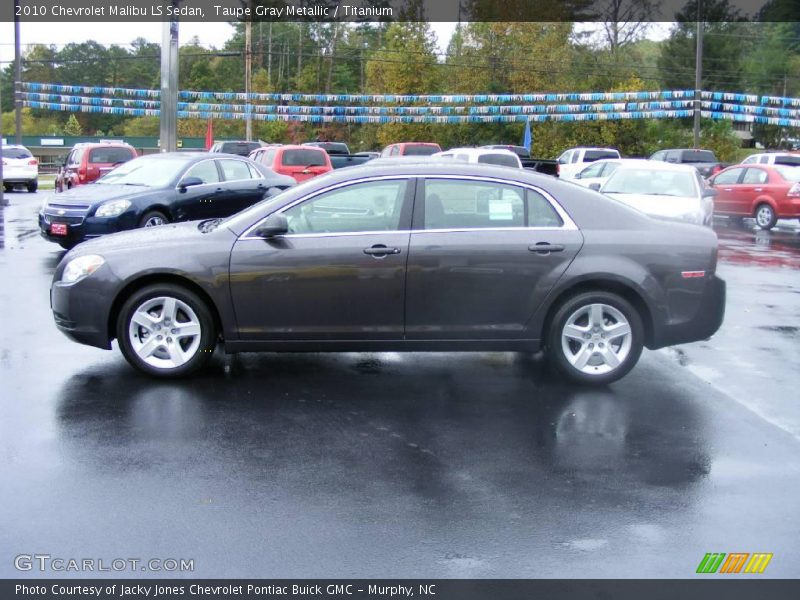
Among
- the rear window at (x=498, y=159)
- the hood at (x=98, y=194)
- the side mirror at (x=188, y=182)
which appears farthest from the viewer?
the rear window at (x=498, y=159)

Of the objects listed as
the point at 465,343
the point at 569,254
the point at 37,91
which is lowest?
the point at 465,343

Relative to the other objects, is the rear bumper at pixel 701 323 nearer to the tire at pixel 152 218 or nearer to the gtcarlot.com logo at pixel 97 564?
the gtcarlot.com logo at pixel 97 564

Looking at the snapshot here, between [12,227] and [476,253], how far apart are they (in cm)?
1566

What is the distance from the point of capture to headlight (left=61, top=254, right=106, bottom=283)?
7.35 meters

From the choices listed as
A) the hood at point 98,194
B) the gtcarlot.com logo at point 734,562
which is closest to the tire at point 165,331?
the gtcarlot.com logo at point 734,562

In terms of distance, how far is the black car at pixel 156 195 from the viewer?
14.3 m

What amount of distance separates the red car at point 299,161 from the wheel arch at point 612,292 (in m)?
18.0

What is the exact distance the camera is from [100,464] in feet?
18.0

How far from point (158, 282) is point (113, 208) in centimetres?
739

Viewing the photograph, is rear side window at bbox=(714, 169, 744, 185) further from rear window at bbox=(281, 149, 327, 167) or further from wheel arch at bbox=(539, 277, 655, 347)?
wheel arch at bbox=(539, 277, 655, 347)

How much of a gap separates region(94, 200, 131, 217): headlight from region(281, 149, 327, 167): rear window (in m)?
11.0

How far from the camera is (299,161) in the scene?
2523 cm

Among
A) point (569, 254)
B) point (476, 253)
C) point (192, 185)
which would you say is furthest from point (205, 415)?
point (192, 185)
